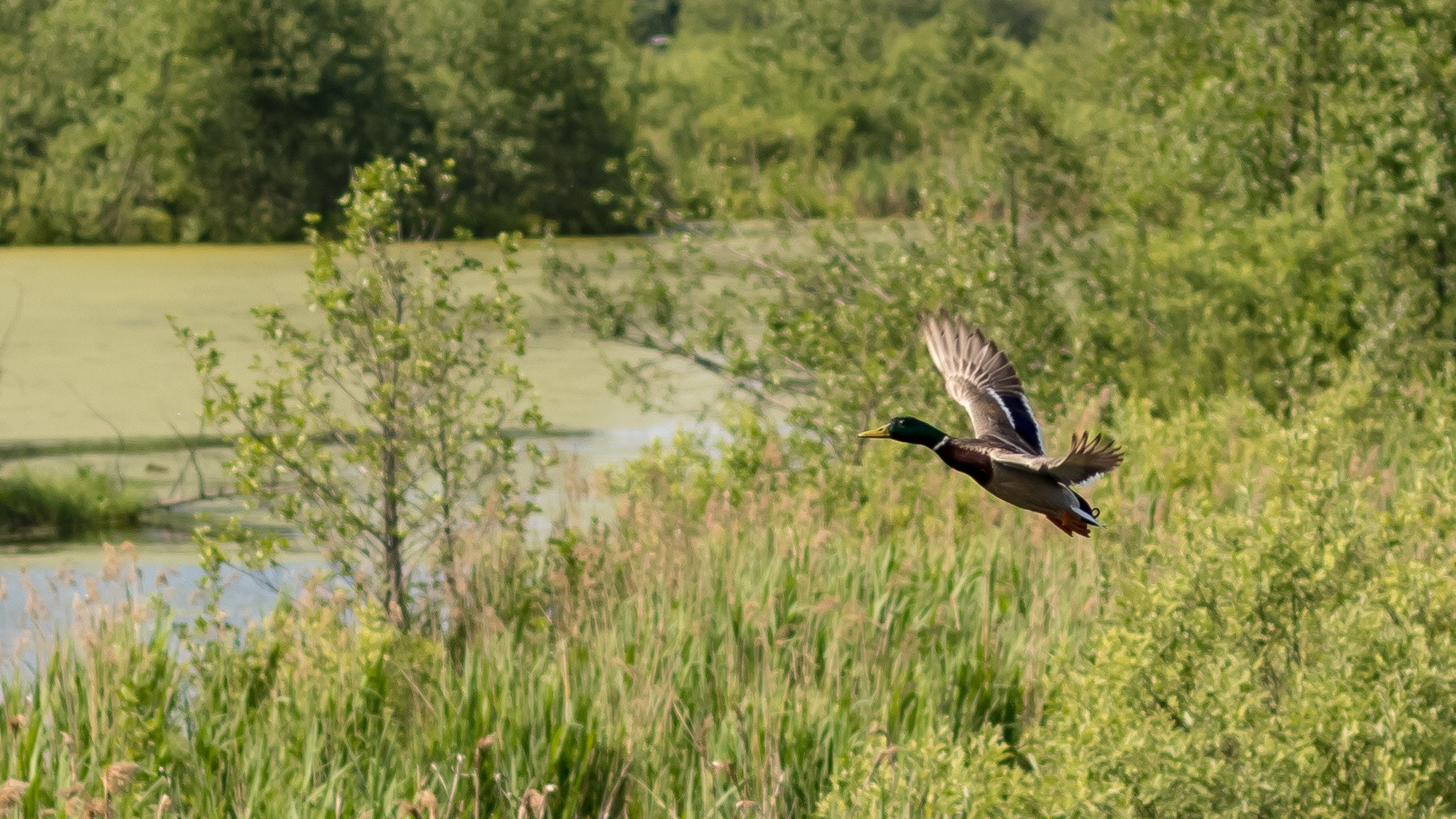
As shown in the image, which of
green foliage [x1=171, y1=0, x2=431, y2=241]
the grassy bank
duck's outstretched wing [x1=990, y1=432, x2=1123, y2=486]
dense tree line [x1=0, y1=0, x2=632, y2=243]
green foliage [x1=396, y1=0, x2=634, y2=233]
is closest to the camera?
duck's outstretched wing [x1=990, y1=432, x2=1123, y2=486]

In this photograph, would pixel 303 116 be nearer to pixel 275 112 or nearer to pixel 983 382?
pixel 275 112

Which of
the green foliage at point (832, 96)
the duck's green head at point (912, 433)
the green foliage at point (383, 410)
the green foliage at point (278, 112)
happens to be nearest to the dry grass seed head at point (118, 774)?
the duck's green head at point (912, 433)

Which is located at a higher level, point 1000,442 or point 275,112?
point 275,112

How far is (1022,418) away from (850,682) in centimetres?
168

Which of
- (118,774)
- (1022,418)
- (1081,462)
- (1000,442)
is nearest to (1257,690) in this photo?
(1022,418)

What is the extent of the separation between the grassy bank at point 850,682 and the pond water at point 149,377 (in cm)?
145

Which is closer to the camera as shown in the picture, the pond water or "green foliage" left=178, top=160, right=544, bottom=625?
"green foliage" left=178, top=160, right=544, bottom=625

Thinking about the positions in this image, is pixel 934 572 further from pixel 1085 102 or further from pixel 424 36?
pixel 424 36

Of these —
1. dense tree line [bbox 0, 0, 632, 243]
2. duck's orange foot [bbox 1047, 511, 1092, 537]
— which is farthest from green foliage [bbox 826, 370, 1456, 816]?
dense tree line [bbox 0, 0, 632, 243]

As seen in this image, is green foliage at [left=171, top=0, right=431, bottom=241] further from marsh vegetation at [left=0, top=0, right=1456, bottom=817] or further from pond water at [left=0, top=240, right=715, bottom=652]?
marsh vegetation at [left=0, top=0, right=1456, bottom=817]

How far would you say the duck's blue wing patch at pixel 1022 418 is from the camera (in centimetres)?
369

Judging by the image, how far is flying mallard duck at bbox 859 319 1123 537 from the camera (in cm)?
311

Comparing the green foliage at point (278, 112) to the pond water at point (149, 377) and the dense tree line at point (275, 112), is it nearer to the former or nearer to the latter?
the dense tree line at point (275, 112)

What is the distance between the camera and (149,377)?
1503 centimetres
